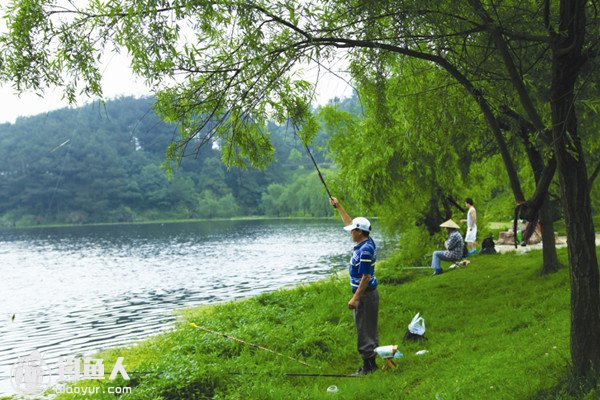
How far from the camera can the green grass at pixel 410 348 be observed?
647cm

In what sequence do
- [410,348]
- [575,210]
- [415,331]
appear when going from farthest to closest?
[415,331]
[410,348]
[575,210]

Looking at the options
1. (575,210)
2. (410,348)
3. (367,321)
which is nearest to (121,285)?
(410,348)

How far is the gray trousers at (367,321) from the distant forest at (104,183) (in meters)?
100

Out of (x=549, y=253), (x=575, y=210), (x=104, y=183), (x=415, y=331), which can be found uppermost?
(x=104, y=183)

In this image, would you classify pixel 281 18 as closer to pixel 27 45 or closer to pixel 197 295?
pixel 27 45

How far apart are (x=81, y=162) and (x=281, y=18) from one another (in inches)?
4822

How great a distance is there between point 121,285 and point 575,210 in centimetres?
2695

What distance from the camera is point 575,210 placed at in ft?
19.0

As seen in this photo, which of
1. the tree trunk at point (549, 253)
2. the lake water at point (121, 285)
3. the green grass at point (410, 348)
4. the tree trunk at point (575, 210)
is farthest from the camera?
the lake water at point (121, 285)

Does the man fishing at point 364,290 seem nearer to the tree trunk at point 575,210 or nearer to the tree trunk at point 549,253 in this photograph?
the tree trunk at point 575,210

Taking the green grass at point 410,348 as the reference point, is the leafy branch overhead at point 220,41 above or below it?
above

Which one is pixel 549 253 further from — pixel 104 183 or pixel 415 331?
pixel 104 183

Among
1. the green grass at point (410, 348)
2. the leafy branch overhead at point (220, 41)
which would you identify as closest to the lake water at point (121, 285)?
the green grass at point (410, 348)

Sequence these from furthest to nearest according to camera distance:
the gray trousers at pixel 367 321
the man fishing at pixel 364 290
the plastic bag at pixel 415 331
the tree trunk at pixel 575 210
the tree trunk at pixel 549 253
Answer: the tree trunk at pixel 549 253 → the plastic bag at pixel 415 331 → the gray trousers at pixel 367 321 → the man fishing at pixel 364 290 → the tree trunk at pixel 575 210
